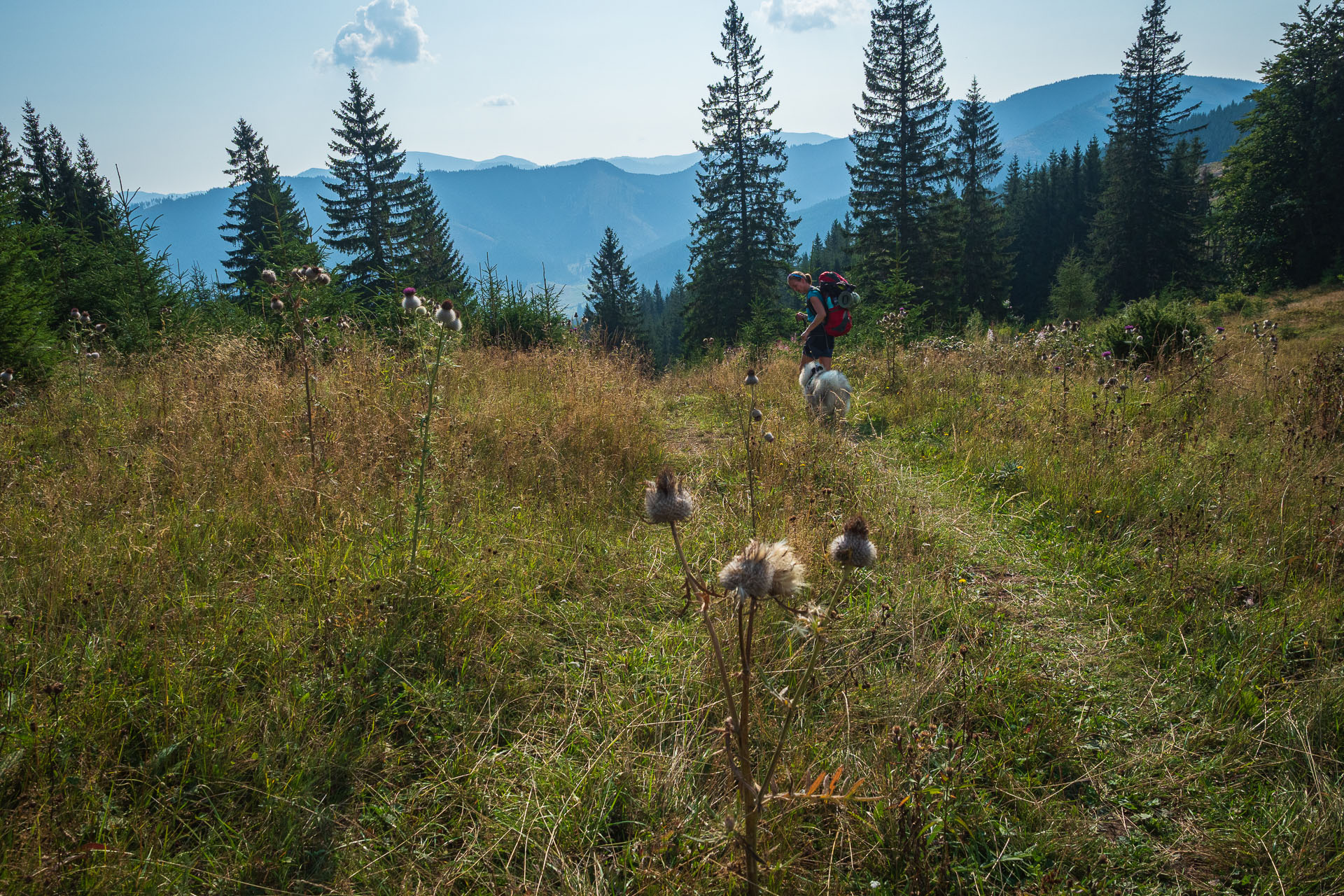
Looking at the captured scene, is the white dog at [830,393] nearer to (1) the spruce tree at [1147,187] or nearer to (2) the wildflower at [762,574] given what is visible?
(2) the wildflower at [762,574]

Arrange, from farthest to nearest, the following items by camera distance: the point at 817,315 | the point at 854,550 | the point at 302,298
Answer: the point at 817,315, the point at 302,298, the point at 854,550

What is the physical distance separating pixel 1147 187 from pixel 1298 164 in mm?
5952

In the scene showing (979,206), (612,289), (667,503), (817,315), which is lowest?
(667,503)

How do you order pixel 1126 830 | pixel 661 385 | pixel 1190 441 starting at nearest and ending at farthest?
1. pixel 1126 830
2. pixel 1190 441
3. pixel 661 385

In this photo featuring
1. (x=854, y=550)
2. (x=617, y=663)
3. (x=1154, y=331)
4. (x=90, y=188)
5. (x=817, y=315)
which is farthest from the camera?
(x=90, y=188)

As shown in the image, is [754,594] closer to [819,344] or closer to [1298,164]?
[819,344]

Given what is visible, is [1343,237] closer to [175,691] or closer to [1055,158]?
[1055,158]

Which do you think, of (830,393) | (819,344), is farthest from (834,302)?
(830,393)

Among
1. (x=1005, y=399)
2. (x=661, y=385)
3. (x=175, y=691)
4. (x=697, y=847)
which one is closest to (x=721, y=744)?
(x=697, y=847)

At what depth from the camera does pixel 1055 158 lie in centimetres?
5888

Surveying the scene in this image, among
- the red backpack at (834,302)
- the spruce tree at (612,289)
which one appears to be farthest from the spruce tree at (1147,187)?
the red backpack at (834,302)

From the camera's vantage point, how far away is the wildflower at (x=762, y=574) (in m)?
1.29

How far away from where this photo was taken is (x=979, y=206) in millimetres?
36938

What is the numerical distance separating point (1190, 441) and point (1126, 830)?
4.04 metres
